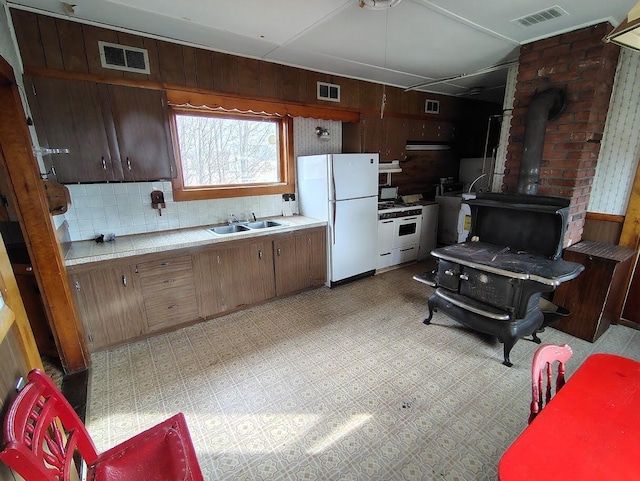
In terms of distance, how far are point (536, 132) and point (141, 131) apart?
3.52 m

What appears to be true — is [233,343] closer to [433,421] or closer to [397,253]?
[433,421]

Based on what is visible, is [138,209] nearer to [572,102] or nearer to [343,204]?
[343,204]

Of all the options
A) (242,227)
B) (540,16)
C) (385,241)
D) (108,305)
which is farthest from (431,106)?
(108,305)

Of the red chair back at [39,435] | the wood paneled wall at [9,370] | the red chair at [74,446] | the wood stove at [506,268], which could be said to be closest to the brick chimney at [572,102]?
the wood stove at [506,268]

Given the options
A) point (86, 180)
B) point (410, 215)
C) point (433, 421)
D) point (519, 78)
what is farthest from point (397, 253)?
point (86, 180)

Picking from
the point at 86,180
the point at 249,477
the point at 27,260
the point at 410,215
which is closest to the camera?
the point at 249,477

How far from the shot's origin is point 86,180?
7.97 ft

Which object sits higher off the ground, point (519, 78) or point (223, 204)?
point (519, 78)

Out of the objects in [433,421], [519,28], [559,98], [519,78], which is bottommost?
[433,421]

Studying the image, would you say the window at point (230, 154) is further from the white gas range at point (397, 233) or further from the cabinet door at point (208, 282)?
the white gas range at point (397, 233)

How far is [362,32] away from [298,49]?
2.23 ft

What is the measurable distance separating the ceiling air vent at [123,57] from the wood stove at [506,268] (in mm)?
3017

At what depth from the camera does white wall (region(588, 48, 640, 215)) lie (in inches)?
103

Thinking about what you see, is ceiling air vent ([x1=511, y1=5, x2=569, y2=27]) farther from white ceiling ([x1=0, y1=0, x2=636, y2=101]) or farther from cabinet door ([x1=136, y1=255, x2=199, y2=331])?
cabinet door ([x1=136, y1=255, x2=199, y2=331])
